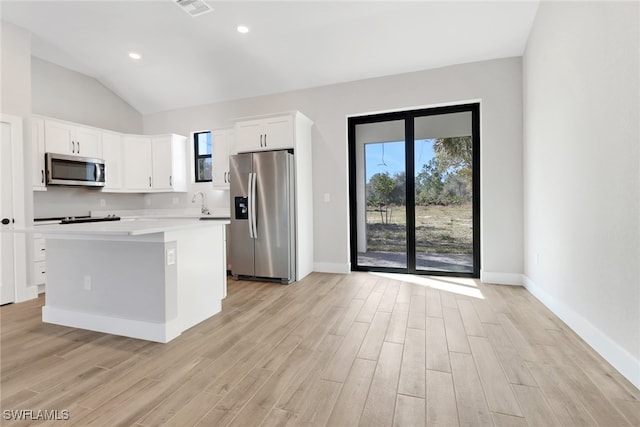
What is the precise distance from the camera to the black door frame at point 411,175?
3969 mm

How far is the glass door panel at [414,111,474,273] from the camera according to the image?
13.3 ft

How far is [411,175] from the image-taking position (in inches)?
166

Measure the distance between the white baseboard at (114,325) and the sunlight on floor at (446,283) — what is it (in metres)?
2.80

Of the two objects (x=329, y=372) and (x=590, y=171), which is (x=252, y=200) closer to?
(x=329, y=372)

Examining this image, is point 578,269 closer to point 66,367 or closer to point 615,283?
point 615,283

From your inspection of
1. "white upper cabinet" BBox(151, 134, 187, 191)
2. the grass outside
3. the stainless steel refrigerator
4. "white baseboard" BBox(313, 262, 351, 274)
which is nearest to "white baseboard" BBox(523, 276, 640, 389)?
the grass outside

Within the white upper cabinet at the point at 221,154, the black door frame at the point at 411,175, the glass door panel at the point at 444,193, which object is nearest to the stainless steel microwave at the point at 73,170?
the white upper cabinet at the point at 221,154

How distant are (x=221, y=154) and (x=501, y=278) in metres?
4.36

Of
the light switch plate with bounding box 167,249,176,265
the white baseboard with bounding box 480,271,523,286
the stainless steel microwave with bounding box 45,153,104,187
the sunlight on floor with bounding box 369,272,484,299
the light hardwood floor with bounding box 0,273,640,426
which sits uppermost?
the stainless steel microwave with bounding box 45,153,104,187

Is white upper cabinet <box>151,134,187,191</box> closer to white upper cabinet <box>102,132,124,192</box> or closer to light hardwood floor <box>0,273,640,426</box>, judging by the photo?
white upper cabinet <box>102,132,124,192</box>

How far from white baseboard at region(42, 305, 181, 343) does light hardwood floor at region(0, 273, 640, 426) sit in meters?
0.06

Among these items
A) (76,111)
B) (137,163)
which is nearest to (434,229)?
(137,163)

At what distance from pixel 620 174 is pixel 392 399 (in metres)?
1.91

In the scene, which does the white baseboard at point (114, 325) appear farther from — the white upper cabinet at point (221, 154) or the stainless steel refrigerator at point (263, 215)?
the white upper cabinet at point (221, 154)
